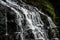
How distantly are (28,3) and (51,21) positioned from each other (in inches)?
32.3

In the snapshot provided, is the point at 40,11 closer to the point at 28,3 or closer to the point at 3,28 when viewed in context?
the point at 28,3

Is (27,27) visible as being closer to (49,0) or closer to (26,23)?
(26,23)

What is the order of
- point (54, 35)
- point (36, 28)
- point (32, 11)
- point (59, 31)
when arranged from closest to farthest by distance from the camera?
point (36, 28), point (32, 11), point (54, 35), point (59, 31)

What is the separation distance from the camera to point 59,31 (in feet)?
21.1

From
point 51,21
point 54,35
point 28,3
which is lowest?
point 54,35

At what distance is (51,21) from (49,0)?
106 centimetres

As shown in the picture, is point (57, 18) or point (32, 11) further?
point (57, 18)

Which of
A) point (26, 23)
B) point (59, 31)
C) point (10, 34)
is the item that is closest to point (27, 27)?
point (26, 23)

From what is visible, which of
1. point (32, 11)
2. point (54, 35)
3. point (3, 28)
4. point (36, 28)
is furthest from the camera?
point (54, 35)

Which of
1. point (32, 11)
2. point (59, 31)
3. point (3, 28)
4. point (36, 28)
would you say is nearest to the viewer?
point (3, 28)

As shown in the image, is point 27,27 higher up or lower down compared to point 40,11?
lower down

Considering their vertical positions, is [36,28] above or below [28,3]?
below

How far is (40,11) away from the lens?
5.83 metres

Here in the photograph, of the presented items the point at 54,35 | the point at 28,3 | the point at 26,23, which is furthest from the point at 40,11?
the point at 26,23
